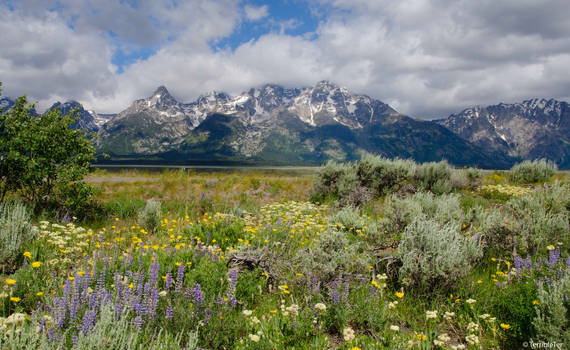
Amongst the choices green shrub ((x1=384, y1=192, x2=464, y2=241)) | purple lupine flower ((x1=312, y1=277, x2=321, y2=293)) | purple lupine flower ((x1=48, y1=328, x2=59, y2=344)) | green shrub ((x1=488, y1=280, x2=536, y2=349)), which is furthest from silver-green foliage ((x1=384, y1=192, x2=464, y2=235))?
purple lupine flower ((x1=48, y1=328, x2=59, y2=344))

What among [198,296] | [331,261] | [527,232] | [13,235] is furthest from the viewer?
[527,232]

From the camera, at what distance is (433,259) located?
4.41 metres

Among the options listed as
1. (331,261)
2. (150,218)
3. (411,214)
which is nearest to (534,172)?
(411,214)

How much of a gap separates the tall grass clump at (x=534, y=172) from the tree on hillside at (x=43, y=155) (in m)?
23.1

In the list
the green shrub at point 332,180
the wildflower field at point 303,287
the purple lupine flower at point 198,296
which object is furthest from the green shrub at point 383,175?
the purple lupine flower at point 198,296

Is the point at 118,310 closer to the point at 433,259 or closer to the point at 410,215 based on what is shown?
the point at 433,259

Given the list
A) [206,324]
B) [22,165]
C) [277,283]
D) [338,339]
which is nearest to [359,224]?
[277,283]

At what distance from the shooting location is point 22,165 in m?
7.96

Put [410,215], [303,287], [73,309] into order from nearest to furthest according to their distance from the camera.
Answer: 1. [73,309]
2. [303,287]
3. [410,215]

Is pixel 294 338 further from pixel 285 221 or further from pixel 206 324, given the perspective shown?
pixel 285 221

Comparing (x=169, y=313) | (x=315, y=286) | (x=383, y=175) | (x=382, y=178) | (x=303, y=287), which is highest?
(x=383, y=175)

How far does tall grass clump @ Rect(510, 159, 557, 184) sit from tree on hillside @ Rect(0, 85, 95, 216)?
75.9 ft

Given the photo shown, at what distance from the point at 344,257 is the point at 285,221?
11.7ft

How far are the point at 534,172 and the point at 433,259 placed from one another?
59.7 ft
